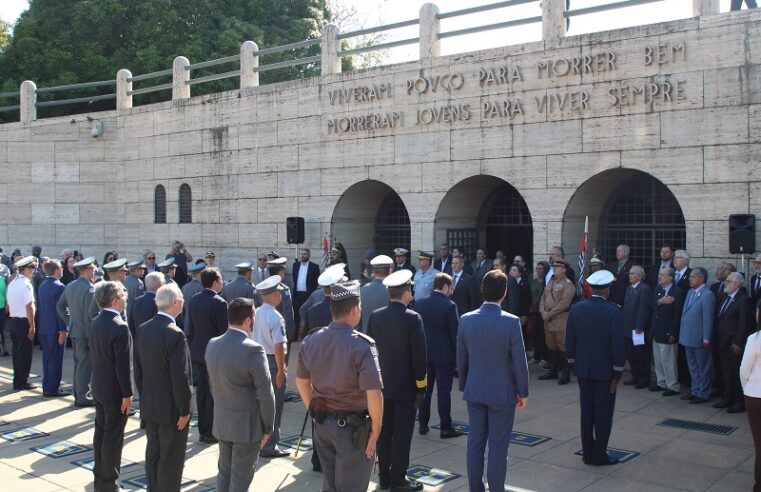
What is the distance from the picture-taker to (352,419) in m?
5.39

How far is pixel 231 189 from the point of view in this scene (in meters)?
18.5

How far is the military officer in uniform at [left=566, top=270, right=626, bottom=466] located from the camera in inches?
301

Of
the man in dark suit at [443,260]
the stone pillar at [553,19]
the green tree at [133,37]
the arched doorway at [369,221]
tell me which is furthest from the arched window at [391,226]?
the green tree at [133,37]

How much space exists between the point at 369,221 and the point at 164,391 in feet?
37.4

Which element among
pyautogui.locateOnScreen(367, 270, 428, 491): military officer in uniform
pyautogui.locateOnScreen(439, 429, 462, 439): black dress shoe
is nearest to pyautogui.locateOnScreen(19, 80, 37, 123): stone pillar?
pyautogui.locateOnScreen(439, 429, 462, 439): black dress shoe

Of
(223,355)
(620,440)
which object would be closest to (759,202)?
(620,440)

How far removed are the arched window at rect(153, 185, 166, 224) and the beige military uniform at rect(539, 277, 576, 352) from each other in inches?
464

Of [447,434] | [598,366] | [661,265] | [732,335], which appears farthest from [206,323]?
[661,265]

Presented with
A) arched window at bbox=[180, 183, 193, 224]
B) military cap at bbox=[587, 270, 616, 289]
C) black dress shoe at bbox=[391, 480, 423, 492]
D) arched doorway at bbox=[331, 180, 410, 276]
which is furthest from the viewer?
arched window at bbox=[180, 183, 193, 224]

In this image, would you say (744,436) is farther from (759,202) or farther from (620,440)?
(759,202)

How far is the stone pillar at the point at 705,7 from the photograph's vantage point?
11797 millimetres

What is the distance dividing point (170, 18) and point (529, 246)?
654 inches

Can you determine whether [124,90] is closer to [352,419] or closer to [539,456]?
[539,456]

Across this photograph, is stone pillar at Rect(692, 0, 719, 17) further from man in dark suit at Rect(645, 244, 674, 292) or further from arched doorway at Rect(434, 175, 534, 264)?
arched doorway at Rect(434, 175, 534, 264)
